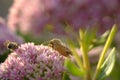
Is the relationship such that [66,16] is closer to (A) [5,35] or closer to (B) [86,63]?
(B) [86,63]

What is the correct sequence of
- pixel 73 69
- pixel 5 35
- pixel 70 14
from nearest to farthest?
pixel 70 14, pixel 73 69, pixel 5 35

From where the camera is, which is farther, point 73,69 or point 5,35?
point 5,35

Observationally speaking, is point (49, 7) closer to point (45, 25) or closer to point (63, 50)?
point (45, 25)

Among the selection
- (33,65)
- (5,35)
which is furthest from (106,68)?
(5,35)

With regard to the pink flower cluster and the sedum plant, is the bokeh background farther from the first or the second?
the sedum plant

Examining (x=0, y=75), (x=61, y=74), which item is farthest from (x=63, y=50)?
(x=0, y=75)

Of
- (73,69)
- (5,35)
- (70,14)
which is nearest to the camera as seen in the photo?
(70,14)

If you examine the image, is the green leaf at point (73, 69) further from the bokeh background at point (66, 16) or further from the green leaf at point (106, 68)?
the bokeh background at point (66, 16)
